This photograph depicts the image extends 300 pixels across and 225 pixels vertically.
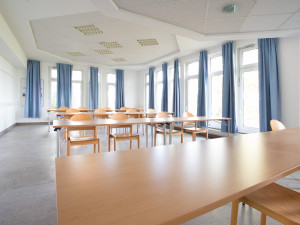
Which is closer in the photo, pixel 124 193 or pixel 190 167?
pixel 124 193

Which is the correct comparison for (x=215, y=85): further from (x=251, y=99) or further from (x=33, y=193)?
(x=33, y=193)

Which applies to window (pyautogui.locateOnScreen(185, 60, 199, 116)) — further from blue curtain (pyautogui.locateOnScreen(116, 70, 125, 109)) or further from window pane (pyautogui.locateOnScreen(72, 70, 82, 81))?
window pane (pyautogui.locateOnScreen(72, 70, 82, 81))

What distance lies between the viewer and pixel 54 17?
395 centimetres

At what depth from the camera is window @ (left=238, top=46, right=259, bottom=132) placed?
451 centimetres

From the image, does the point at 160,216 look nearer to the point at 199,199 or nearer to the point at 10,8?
the point at 199,199

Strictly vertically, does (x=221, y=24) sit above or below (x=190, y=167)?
above

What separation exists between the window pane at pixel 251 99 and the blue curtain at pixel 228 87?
0.34 meters

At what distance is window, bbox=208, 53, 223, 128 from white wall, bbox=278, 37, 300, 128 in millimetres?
1781

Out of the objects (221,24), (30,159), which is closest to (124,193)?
(30,159)

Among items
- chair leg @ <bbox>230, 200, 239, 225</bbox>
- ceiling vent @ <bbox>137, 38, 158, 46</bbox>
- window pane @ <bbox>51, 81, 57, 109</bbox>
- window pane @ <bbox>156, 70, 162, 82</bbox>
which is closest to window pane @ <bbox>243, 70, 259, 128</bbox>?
ceiling vent @ <bbox>137, 38, 158, 46</bbox>

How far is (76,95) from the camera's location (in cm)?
870

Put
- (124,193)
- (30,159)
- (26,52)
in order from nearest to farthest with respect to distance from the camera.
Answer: (124,193) → (30,159) → (26,52)

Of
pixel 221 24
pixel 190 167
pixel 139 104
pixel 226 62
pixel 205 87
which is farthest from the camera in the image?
pixel 139 104

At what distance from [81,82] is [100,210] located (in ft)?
29.7
